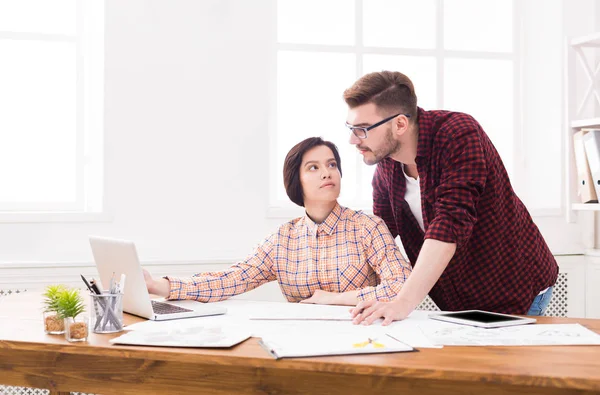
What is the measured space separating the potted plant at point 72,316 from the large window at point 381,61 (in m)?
1.62

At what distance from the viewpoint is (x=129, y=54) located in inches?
111

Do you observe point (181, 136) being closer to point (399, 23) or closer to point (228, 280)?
point (228, 280)

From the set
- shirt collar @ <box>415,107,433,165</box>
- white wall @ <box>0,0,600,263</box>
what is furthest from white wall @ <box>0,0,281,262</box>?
shirt collar @ <box>415,107,433,165</box>

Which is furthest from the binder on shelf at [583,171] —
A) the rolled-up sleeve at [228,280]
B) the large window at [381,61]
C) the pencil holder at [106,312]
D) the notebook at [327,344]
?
the pencil holder at [106,312]

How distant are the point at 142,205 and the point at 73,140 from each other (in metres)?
0.48

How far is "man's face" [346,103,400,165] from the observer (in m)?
2.04

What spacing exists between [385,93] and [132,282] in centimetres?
92

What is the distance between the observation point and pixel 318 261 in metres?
2.20

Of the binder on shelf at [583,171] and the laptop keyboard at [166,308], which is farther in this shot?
the binder on shelf at [583,171]

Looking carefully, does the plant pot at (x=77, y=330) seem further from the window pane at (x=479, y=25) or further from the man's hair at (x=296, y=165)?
the window pane at (x=479, y=25)

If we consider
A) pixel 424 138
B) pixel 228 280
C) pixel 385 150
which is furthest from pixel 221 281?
pixel 424 138

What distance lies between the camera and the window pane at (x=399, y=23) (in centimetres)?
328

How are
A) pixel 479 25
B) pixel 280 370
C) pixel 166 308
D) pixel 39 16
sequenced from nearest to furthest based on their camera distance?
pixel 280 370
pixel 166 308
pixel 39 16
pixel 479 25

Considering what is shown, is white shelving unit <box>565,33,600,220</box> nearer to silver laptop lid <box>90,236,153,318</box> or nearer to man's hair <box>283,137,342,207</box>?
man's hair <box>283,137,342,207</box>
